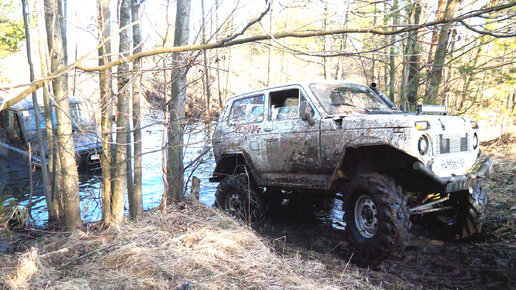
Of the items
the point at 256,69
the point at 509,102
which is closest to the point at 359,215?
the point at 509,102

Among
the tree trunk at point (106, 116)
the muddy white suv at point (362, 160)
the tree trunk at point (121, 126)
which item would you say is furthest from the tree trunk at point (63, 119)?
the muddy white suv at point (362, 160)

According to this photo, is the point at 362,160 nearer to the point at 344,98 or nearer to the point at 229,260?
the point at 344,98

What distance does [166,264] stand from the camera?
320 centimetres

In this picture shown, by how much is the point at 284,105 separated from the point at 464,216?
9.57 feet

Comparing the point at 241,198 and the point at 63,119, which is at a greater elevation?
the point at 63,119

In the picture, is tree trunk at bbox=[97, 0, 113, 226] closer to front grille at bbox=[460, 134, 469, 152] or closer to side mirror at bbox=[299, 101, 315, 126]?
side mirror at bbox=[299, 101, 315, 126]

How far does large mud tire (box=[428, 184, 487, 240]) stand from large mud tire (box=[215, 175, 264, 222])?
8.73 feet

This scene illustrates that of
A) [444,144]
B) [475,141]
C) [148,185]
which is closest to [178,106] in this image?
[444,144]

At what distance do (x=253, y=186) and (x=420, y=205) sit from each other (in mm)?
2679

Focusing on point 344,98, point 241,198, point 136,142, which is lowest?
point 241,198

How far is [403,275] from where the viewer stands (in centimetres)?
384

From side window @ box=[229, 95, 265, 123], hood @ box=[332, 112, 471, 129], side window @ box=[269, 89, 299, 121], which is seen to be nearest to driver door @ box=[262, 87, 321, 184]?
side window @ box=[269, 89, 299, 121]

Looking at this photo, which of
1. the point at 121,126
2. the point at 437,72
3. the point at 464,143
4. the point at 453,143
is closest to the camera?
the point at 453,143

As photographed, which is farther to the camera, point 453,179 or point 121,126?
point 121,126
